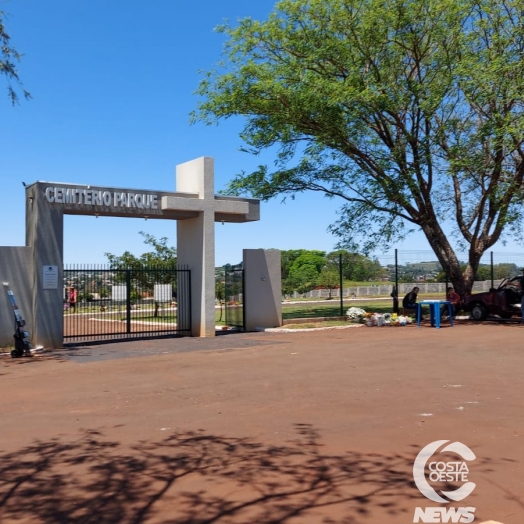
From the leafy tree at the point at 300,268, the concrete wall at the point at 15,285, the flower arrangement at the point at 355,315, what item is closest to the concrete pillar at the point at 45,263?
the concrete wall at the point at 15,285

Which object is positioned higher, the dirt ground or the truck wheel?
the truck wheel

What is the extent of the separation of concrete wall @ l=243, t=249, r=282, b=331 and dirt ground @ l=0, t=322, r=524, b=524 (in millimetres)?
7778

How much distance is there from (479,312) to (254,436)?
18118 millimetres

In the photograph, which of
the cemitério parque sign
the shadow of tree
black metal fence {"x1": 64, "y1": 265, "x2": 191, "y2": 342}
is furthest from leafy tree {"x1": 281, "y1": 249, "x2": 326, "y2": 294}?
the shadow of tree

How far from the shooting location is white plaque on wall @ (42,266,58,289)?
16719 mm

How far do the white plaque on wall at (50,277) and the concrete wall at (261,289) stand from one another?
660 cm

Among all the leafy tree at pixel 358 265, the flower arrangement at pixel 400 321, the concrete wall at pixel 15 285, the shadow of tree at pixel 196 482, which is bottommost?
the shadow of tree at pixel 196 482

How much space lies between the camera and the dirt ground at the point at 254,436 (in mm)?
4980

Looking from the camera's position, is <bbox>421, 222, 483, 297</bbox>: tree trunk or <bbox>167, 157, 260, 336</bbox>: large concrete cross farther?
<bbox>421, 222, 483, 297</bbox>: tree trunk

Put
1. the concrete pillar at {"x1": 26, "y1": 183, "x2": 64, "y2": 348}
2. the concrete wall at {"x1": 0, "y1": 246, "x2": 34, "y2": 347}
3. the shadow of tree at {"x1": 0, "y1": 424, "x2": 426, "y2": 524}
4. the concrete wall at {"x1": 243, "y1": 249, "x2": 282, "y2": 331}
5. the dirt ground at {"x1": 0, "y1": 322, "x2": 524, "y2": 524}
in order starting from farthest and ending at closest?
the concrete wall at {"x1": 243, "y1": 249, "x2": 282, "y2": 331} → the concrete pillar at {"x1": 26, "y1": 183, "x2": 64, "y2": 348} → the concrete wall at {"x1": 0, "y1": 246, "x2": 34, "y2": 347} → the dirt ground at {"x1": 0, "y1": 322, "x2": 524, "y2": 524} → the shadow of tree at {"x1": 0, "y1": 424, "x2": 426, "y2": 524}

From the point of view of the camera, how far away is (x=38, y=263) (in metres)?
16.7

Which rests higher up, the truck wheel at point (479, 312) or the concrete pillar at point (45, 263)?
the concrete pillar at point (45, 263)

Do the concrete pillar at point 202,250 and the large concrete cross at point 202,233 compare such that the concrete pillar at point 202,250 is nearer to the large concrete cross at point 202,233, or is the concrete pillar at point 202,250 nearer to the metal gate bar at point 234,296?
the large concrete cross at point 202,233

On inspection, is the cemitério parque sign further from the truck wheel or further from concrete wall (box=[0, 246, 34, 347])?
the truck wheel
